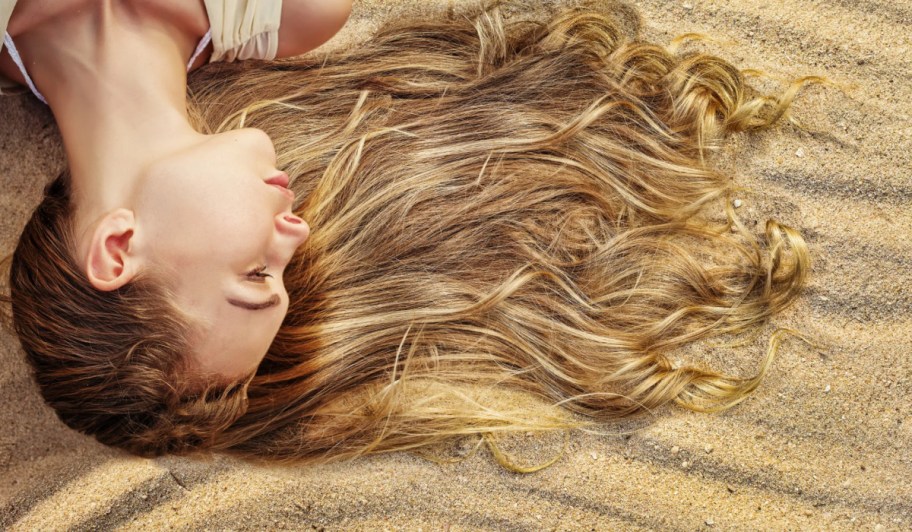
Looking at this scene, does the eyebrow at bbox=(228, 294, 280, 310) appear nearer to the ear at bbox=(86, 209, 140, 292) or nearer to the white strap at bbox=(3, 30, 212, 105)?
the ear at bbox=(86, 209, 140, 292)

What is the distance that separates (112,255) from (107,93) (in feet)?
1.29

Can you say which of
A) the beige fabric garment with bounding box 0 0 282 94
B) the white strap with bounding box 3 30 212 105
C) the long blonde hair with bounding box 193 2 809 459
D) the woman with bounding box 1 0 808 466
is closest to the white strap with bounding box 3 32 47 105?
the white strap with bounding box 3 30 212 105

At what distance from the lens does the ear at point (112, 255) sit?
61.2 inches

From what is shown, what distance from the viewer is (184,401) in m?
1.68

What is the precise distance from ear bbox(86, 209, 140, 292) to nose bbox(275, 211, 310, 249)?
29 centimetres

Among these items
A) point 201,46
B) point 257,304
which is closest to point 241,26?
point 201,46

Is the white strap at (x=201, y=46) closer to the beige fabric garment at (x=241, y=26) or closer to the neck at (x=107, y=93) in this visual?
the beige fabric garment at (x=241, y=26)

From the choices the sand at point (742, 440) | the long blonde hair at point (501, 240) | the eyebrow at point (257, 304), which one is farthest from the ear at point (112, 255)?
the sand at point (742, 440)

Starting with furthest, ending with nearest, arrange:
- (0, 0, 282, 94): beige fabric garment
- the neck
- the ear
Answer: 1. (0, 0, 282, 94): beige fabric garment
2. the neck
3. the ear

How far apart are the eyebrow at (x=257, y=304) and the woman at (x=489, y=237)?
222 millimetres

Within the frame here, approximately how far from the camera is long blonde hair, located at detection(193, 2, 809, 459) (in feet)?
6.23

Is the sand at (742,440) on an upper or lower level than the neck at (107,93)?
lower

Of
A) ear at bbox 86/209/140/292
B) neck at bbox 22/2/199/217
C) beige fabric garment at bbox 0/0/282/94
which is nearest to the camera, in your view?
ear at bbox 86/209/140/292

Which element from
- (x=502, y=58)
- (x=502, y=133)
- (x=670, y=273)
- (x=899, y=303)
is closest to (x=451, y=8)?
(x=502, y=58)
